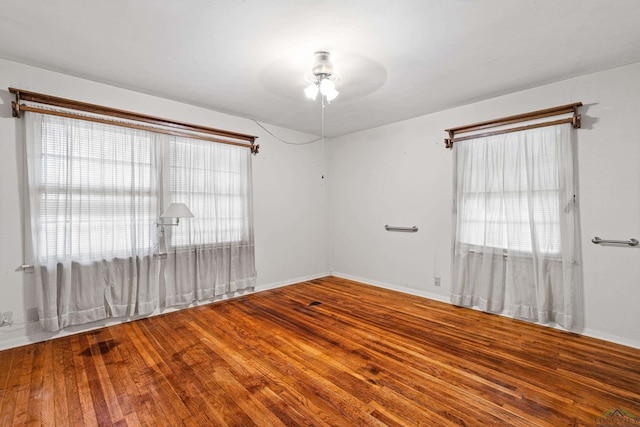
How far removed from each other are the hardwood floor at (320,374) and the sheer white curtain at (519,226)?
0.35m

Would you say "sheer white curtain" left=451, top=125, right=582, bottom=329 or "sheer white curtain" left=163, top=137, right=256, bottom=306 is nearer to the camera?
"sheer white curtain" left=451, top=125, right=582, bottom=329

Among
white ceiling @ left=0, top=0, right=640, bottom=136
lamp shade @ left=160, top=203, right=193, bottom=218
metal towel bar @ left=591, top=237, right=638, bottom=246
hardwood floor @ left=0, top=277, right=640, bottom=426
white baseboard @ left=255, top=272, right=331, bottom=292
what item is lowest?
hardwood floor @ left=0, top=277, right=640, bottom=426

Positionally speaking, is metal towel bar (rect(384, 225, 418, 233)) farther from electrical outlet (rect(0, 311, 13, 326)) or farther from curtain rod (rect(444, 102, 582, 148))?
electrical outlet (rect(0, 311, 13, 326))

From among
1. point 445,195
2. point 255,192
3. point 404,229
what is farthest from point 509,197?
point 255,192

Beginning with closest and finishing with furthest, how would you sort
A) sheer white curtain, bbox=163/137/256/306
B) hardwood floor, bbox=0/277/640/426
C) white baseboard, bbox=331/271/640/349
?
hardwood floor, bbox=0/277/640/426
white baseboard, bbox=331/271/640/349
sheer white curtain, bbox=163/137/256/306

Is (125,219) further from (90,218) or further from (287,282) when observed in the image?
(287,282)

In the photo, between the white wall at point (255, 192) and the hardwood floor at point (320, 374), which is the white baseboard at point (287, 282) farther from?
the hardwood floor at point (320, 374)

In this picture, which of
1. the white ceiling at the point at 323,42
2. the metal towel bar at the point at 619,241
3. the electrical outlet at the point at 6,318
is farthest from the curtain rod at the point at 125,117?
the metal towel bar at the point at 619,241

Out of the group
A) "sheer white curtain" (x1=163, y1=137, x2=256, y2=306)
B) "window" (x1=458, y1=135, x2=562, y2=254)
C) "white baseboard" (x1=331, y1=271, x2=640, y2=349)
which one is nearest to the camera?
"white baseboard" (x1=331, y1=271, x2=640, y2=349)

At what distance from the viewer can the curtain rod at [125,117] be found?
2822 mm

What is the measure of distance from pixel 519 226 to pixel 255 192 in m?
3.82

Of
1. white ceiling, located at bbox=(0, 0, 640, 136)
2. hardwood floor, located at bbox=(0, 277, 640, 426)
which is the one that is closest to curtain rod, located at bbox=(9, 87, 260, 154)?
white ceiling, located at bbox=(0, 0, 640, 136)

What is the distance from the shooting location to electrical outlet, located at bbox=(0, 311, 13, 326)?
8.98ft

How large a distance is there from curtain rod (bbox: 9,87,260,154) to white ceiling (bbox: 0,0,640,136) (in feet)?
1.08
